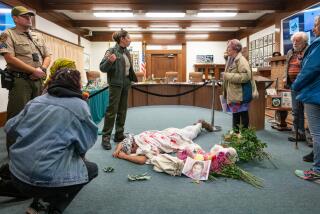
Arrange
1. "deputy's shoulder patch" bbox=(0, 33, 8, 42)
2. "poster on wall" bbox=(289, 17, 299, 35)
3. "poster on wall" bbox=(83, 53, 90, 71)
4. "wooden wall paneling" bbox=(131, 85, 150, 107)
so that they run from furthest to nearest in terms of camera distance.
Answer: "poster on wall" bbox=(83, 53, 90, 71), "wooden wall paneling" bbox=(131, 85, 150, 107), "poster on wall" bbox=(289, 17, 299, 35), "deputy's shoulder patch" bbox=(0, 33, 8, 42)

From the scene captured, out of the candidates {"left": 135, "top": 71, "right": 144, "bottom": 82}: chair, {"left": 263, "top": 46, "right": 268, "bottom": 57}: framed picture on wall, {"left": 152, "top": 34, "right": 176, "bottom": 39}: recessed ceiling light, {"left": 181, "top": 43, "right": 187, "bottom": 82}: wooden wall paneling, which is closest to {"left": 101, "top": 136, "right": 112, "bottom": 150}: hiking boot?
{"left": 135, "top": 71, "right": 144, "bottom": 82}: chair

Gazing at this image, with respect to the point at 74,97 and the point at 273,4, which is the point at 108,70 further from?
the point at 273,4

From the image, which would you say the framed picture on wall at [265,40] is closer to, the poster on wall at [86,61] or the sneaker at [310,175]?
the poster on wall at [86,61]

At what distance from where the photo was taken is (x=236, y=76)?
3814 millimetres

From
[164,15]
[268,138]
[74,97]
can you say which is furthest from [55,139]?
[164,15]

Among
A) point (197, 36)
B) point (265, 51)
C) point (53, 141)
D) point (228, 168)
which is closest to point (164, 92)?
point (265, 51)

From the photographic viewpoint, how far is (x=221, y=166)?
2.79 metres

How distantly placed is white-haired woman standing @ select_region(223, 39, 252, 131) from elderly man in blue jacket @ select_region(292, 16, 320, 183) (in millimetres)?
1202

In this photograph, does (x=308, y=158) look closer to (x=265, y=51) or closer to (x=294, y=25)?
(x=294, y=25)

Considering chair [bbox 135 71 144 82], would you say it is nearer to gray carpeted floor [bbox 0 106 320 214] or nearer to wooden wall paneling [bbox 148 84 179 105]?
wooden wall paneling [bbox 148 84 179 105]

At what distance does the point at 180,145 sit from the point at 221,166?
2.82 ft

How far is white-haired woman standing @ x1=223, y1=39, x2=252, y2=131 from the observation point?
150 inches

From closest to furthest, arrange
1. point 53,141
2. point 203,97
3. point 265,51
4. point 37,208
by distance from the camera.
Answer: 1. point 53,141
2. point 37,208
3. point 203,97
4. point 265,51

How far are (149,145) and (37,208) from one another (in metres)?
1.61
